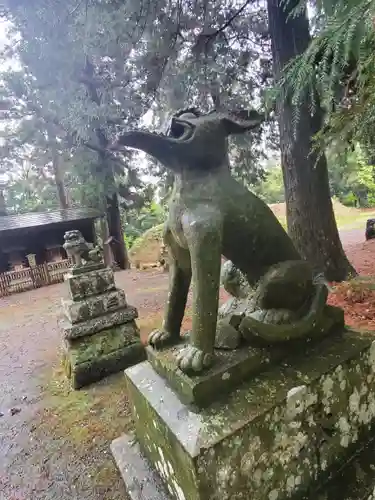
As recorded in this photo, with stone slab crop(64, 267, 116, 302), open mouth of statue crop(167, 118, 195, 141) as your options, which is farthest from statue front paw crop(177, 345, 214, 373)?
stone slab crop(64, 267, 116, 302)

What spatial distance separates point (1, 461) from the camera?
2512mm

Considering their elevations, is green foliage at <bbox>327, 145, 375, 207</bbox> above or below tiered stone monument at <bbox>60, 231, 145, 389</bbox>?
above

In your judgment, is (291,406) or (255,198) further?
(255,198)

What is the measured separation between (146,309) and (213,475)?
5.27 m

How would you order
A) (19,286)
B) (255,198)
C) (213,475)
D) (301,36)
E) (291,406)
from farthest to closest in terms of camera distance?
(19,286), (301,36), (255,198), (291,406), (213,475)

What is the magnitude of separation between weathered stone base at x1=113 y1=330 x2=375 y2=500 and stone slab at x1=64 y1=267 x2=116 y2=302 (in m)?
2.18

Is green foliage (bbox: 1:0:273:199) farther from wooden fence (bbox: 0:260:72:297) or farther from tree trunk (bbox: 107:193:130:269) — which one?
wooden fence (bbox: 0:260:72:297)

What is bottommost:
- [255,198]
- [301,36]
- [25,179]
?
[255,198]

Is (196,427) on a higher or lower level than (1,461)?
higher

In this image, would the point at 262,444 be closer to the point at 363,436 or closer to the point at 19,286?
the point at 363,436

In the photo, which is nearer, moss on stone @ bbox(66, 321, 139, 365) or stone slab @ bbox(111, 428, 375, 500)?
stone slab @ bbox(111, 428, 375, 500)

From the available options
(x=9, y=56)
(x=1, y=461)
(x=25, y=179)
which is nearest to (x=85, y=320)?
(x=1, y=461)

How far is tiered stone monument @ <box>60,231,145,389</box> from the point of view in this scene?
136 inches

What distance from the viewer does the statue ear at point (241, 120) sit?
143cm
